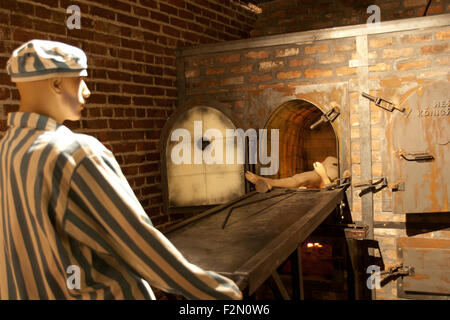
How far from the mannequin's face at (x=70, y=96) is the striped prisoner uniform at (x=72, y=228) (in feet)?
0.27

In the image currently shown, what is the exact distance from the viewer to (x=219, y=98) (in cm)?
433

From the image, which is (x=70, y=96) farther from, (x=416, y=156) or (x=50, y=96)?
(x=416, y=156)

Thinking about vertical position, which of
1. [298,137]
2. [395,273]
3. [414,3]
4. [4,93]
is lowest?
[395,273]

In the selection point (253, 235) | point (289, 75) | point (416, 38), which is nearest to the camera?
point (253, 235)

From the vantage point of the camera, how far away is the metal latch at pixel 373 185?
372 centimetres

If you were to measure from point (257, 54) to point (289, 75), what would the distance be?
0.38 meters

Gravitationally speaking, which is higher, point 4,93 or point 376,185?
point 4,93

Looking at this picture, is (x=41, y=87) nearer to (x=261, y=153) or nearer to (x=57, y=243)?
(x=57, y=243)

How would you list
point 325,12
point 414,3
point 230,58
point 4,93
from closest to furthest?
1. point 4,93
2. point 230,58
3. point 414,3
4. point 325,12

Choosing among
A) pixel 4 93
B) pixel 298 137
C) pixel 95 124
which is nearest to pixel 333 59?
pixel 298 137

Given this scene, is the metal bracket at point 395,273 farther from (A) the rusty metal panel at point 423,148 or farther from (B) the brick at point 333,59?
(B) the brick at point 333,59

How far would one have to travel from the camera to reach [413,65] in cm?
362

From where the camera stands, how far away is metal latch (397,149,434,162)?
345 centimetres
